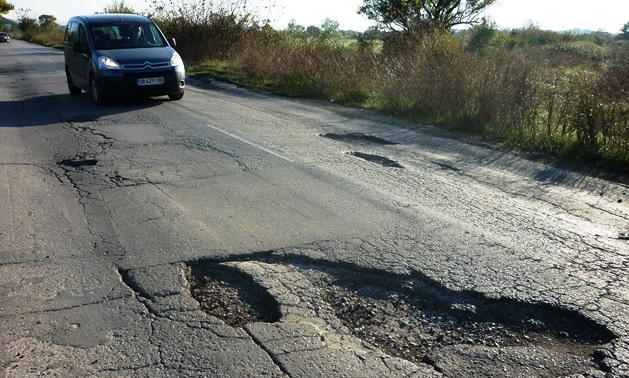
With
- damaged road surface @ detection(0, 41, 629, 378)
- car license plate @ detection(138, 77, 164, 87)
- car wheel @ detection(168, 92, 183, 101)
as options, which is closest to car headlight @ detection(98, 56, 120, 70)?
car license plate @ detection(138, 77, 164, 87)

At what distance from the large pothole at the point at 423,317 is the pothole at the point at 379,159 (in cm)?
393

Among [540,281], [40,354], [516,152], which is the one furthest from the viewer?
[516,152]

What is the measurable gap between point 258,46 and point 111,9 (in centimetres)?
1984

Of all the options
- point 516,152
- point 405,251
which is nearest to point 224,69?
point 516,152

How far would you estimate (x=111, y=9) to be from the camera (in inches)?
1647

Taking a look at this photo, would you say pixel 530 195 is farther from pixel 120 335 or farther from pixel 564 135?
pixel 120 335

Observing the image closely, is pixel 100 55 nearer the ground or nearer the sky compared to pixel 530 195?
nearer the sky

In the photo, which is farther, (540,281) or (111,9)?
(111,9)

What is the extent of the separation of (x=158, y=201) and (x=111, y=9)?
127 ft

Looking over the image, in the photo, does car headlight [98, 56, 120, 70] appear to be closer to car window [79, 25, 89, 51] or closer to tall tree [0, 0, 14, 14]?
car window [79, 25, 89, 51]

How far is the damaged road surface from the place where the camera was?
3.68 metres

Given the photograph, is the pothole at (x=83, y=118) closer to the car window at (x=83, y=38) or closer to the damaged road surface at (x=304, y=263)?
the damaged road surface at (x=304, y=263)

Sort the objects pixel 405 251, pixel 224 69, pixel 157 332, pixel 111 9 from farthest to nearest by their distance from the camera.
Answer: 1. pixel 111 9
2. pixel 224 69
3. pixel 405 251
4. pixel 157 332

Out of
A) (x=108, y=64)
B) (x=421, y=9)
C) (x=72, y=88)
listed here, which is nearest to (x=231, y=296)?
(x=108, y=64)
